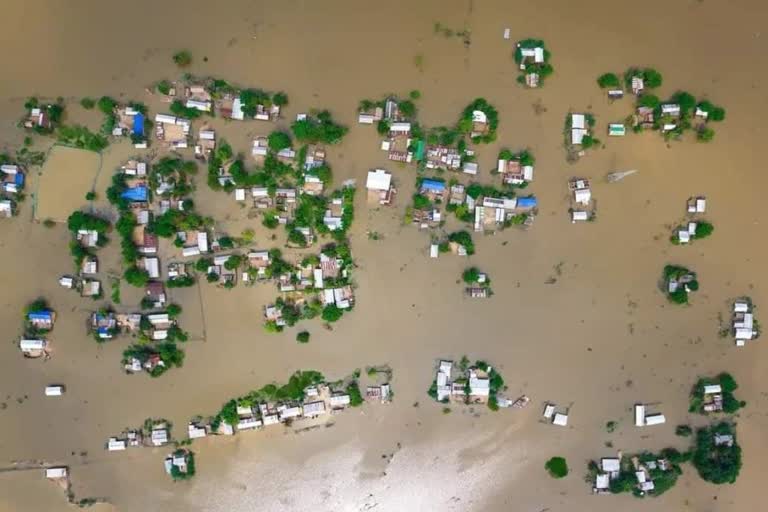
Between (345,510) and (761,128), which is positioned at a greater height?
(761,128)

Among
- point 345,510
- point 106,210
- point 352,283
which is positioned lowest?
point 345,510

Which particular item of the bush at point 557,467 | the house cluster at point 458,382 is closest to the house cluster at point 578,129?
the house cluster at point 458,382

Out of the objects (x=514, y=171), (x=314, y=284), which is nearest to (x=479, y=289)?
(x=514, y=171)

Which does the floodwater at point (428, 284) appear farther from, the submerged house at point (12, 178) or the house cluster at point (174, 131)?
the submerged house at point (12, 178)

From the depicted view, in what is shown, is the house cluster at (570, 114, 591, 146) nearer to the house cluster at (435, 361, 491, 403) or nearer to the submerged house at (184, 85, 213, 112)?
the house cluster at (435, 361, 491, 403)

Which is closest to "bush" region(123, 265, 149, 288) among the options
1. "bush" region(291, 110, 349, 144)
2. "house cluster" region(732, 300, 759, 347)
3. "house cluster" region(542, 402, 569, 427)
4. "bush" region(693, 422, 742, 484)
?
"bush" region(291, 110, 349, 144)

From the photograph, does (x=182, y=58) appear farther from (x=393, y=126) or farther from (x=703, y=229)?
(x=703, y=229)

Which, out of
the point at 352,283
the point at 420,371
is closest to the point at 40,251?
the point at 352,283

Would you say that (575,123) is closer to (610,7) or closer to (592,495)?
(610,7)
